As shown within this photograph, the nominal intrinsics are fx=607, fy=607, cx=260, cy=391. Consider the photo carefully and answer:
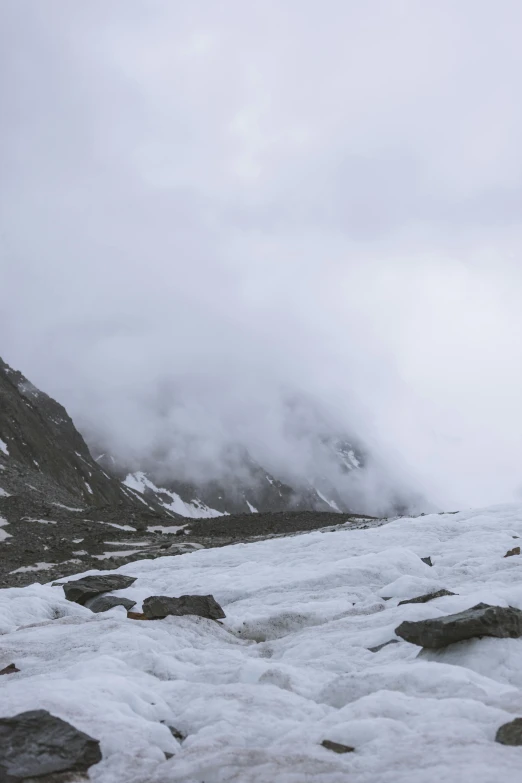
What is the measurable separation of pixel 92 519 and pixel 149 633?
3746 centimetres

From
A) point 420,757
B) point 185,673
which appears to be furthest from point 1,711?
point 420,757

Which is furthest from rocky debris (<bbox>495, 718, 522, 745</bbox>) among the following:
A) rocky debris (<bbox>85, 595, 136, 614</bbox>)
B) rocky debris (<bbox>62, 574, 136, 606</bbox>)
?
rocky debris (<bbox>62, 574, 136, 606</bbox>)

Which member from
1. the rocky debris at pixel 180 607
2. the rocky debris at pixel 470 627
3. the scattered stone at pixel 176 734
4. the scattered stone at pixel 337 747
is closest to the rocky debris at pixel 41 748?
the scattered stone at pixel 176 734

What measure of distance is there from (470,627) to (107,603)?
1008 cm

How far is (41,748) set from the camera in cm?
631

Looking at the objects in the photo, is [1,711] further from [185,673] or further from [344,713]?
[344,713]

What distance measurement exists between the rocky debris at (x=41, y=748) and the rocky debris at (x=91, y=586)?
11131mm

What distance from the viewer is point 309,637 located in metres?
12.3

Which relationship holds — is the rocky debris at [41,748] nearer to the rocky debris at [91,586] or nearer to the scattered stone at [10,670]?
the scattered stone at [10,670]

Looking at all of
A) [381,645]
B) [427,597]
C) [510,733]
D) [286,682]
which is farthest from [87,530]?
[510,733]

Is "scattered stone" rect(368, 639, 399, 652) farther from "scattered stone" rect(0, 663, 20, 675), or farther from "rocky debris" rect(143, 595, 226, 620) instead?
"scattered stone" rect(0, 663, 20, 675)

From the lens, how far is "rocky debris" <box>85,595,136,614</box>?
15914mm

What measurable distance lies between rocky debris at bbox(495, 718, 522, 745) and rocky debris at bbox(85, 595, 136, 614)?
1127cm

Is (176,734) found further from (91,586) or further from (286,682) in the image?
(91,586)
